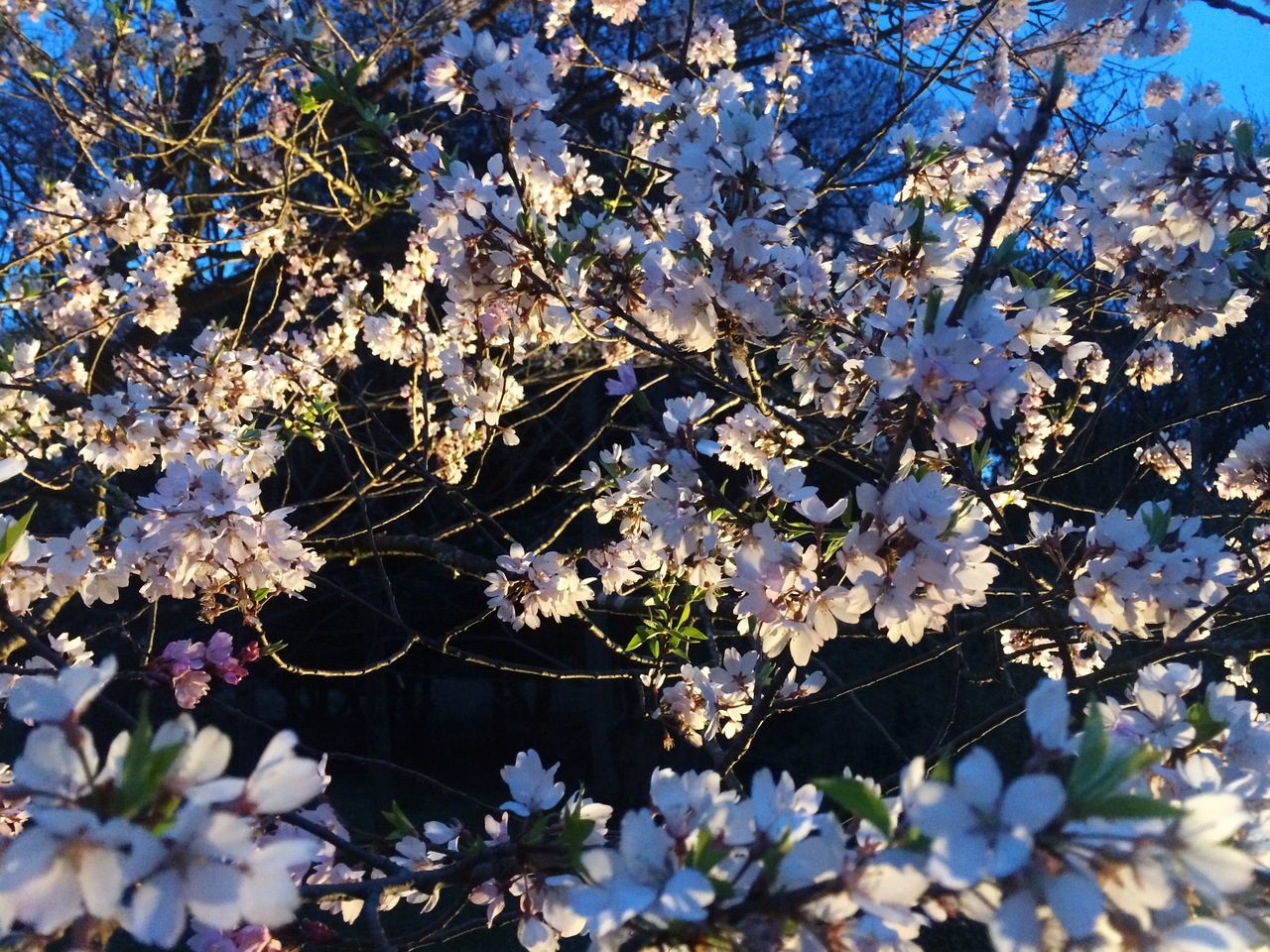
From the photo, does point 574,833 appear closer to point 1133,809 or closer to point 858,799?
point 858,799

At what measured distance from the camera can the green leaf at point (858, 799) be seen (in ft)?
2.26

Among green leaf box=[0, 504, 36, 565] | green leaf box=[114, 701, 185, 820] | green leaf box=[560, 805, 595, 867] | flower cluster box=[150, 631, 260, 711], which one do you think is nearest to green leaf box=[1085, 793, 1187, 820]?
green leaf box=[560, 805, 595, 867]

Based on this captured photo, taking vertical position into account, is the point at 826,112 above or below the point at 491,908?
above

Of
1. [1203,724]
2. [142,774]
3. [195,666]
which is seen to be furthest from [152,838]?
[195,666]

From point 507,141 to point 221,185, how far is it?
164 inches

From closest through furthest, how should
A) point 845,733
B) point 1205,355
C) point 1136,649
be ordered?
1. point 1136,649
2. point 845,733
3. point 1205,355

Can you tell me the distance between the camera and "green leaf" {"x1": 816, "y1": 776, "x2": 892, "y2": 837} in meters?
0.69

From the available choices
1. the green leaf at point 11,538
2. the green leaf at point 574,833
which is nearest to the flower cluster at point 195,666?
the green leaf at point 11,538

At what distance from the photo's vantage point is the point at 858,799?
2.29 feet

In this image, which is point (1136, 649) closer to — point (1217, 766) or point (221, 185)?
point (1217, 766)

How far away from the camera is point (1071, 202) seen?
96.8 inches

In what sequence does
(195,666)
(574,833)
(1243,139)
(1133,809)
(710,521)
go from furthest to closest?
(195,666) < (1243,139) < (710,521) < (574,833) < (1133,809)

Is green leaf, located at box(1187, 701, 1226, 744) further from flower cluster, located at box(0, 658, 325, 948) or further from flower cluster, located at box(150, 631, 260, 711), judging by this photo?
flower cluster, located at box(150, 631, 260, 711)

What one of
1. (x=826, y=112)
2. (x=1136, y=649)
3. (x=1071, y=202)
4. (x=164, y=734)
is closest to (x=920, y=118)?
(x=826, y=112)
